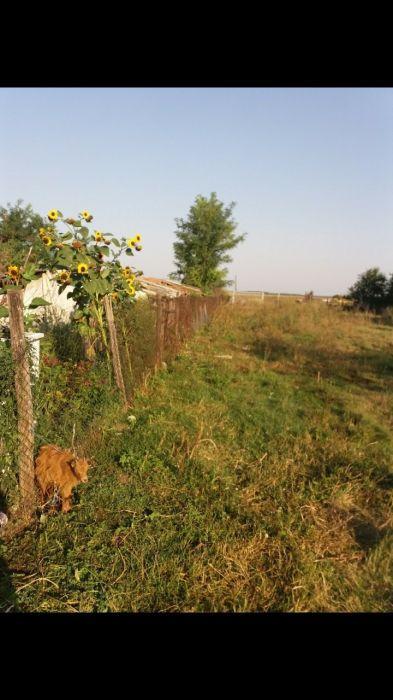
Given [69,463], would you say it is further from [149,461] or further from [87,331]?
[87,331]

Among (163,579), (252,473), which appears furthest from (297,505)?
(163,579)

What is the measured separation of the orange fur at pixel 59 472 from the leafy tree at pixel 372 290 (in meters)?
26.7

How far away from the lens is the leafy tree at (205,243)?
92.2ft

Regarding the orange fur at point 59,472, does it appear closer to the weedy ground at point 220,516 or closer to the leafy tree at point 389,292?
the weedy ground at point 220,516

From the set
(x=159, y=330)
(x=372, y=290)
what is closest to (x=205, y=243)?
(x=372, y=290)

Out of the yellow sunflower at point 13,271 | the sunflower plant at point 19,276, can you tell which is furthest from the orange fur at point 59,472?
the yellow sunflower at point 13,271

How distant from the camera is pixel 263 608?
5.42ft

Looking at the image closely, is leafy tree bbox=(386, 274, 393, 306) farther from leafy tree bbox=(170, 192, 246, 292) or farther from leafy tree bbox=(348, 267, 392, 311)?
leafy tree bbox=(170, 192, 246, 292)

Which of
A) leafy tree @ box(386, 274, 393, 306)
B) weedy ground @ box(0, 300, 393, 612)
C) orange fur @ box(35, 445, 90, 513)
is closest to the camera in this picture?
weedy ground @ box(0, 300, 393, 612)

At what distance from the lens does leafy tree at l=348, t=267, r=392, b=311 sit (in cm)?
2491

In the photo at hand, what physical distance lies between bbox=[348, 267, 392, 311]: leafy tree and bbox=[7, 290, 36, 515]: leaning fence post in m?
26.9

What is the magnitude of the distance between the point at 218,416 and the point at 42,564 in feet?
8.39

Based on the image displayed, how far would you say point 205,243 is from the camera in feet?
92.2

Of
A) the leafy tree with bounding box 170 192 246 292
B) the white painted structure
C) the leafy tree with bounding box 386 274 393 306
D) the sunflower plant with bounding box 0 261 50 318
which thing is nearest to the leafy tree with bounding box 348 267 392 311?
the leafy tree with bounding box 386 274 393 306
